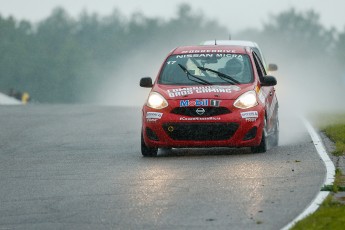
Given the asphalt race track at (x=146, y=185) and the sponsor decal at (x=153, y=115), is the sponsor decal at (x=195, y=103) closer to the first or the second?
the sponsor decal at (x=153, y=115)

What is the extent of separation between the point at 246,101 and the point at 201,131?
0.78 metres

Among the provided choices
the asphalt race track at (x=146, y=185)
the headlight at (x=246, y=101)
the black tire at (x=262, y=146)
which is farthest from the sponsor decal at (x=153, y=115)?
the black tire at (x=262, y=146)

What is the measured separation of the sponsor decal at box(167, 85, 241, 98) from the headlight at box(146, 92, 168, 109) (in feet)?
0.45

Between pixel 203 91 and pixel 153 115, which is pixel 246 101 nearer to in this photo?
pixel 203 91

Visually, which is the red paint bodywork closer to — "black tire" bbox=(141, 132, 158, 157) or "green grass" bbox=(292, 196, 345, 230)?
"black tire" bbox=(141, 132, 158, 157)

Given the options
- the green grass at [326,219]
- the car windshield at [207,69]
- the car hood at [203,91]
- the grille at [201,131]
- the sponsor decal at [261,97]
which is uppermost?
the green grass at [326,219]

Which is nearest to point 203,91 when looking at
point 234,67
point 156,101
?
point 156,101

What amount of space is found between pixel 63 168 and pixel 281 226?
6.37m

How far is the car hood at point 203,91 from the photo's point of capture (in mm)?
18328

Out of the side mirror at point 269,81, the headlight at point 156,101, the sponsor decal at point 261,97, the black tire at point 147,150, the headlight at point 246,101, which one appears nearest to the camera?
the headlight at point 246,101

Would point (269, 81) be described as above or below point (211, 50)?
below

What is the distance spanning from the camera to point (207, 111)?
59.7 ft

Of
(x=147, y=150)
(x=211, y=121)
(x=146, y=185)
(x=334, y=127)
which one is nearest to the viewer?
(x=146, y=185)

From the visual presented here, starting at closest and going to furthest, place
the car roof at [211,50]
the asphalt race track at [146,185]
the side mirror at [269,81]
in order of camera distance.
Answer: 1. the asphalt race track at [146,185]
2. the side mirror at [269,81]
3. the car roof at [211,50]
